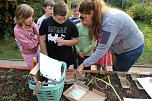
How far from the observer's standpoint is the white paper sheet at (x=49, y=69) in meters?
2.00

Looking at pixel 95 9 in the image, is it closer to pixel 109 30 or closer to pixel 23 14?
pixel 109 30

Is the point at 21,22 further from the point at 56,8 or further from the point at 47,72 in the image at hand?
the point at 47,72

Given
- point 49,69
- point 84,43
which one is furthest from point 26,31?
point 49,69

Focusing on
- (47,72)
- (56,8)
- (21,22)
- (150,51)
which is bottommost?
(150,51)

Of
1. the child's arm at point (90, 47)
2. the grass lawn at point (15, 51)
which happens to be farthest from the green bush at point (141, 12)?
the child's arm at point (90, 47)

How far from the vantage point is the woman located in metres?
2.15

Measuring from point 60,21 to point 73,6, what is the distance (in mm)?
837

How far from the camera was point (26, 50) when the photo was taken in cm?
300

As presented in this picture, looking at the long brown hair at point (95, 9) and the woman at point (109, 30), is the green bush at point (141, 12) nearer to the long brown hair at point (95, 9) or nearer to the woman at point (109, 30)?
the woman at point (109, 30)

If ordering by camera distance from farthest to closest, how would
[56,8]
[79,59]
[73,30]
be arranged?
[79,59], [73,30], [56,8]

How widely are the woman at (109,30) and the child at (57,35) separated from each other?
12.5 inches

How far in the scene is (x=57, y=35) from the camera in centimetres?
270

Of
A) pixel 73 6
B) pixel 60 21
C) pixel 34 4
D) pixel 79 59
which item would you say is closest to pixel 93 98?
pixel 60 21

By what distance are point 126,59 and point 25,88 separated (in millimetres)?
1066
